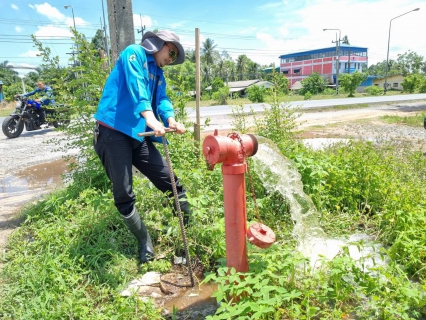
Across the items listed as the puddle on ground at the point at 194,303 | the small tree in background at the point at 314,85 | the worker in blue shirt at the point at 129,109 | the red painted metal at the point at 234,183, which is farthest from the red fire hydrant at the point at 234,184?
the small tree in background at the point at 314,85

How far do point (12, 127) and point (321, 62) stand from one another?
227 ft

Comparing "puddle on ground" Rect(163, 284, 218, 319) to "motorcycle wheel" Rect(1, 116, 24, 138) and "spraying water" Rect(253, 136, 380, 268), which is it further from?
"motorcycle wheel" Rect(1, 116, 24, 138)

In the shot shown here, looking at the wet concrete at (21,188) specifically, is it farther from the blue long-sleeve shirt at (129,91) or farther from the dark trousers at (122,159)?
the blue long-sleeve shirt at (129,91)

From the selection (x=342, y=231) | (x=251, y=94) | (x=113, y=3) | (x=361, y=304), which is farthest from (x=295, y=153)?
(x=251, y=94)

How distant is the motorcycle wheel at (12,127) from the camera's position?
Answer: 9.46 meters

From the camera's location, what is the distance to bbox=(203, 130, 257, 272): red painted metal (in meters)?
1.87

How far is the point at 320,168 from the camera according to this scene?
11.0 feet

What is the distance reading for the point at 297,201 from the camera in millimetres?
3154

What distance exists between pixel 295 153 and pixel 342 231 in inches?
39.3

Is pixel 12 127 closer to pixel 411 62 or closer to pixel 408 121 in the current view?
pixel 408 121

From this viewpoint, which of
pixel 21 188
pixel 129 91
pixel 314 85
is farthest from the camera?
pixel 314 85

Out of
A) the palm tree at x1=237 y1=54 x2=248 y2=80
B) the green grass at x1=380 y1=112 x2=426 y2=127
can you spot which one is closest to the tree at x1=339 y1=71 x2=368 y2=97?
the green grass at x1=380 y1=112 x2=426 y2=127

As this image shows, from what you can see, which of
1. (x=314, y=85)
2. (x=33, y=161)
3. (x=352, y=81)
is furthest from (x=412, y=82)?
(x=33, y=161)

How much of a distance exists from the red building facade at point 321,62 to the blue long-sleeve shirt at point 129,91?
223ft
